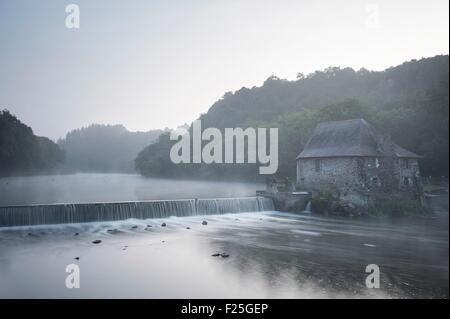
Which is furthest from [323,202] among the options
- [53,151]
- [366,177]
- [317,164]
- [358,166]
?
[53,151]

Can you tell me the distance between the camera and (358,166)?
26938mm

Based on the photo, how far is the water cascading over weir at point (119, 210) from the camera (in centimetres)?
2045

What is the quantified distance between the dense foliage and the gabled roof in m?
52.3

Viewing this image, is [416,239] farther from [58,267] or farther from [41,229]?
Result: [41,229]

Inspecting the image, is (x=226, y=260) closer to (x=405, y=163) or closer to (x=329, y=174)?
(x=329, y=174)

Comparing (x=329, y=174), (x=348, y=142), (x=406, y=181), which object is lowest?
(x=406, y=181)

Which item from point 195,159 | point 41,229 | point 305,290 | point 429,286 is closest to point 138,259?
point 305,290

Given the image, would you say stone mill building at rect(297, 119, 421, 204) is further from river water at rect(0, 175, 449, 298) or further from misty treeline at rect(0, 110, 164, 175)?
misty treeline at rect(0, 110, 164, 175)

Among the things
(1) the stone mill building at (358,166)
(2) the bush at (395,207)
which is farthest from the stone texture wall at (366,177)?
(2) the bush at (395,207)

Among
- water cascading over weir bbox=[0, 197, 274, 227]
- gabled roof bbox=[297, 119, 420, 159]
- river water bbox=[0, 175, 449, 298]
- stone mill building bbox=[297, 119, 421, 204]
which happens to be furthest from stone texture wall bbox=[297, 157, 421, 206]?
water cascading over weir bbox=[0, 197, 274, 227]

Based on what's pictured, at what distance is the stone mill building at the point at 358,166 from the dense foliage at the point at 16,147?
52851 millimetres

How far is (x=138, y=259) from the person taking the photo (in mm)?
14906

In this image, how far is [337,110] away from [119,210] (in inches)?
1155

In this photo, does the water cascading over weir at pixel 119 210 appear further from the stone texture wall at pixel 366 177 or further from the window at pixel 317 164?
the stone texture wall at pixel 366 177
